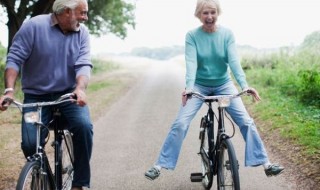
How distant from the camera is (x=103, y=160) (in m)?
7.31

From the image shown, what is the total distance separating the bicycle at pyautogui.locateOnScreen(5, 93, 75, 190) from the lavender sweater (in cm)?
24

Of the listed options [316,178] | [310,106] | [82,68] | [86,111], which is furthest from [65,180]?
[310,106]

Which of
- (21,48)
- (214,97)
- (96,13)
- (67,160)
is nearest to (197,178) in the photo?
(214,97)

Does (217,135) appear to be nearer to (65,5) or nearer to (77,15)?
(77,15)

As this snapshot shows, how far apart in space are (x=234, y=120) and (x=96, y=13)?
22486 mm

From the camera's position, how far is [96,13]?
26641mm

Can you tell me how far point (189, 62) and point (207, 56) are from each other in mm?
215

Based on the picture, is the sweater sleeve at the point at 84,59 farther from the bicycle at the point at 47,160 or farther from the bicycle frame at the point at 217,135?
the bicycle frame at the point at 217,135

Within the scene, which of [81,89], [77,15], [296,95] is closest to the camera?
[81,89]

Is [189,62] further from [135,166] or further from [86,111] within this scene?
[135,166]

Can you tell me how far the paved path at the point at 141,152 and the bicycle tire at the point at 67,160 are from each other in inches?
45.7

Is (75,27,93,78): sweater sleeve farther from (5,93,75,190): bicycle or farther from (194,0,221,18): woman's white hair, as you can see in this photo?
(194,0,221,18): woman's white hair

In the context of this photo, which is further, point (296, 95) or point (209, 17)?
point (296, 95)

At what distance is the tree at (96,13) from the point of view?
59.1 ft
